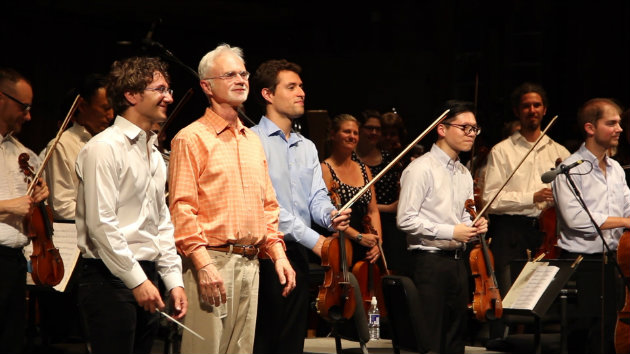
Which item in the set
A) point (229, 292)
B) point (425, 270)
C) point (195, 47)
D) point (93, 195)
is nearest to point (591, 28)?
point (195, 47)

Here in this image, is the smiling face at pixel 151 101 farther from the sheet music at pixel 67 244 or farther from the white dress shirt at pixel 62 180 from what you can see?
the white dress shirt at pixel 62 180

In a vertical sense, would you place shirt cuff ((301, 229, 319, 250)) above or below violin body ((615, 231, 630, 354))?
above

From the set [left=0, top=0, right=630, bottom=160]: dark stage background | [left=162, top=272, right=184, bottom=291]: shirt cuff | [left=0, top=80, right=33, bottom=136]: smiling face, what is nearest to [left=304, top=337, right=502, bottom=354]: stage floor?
[left=0, top=80, right=33, bottom=136]: smiling face

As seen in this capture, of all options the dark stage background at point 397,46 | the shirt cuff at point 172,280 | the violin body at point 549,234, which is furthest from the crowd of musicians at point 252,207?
the dark stage background at point 397,46

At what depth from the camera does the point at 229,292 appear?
134 inches

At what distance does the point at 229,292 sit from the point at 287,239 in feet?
2.18

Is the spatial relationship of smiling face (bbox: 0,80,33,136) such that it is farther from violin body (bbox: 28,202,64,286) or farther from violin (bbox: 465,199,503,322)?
violin (bbox: 465,199,503,322)

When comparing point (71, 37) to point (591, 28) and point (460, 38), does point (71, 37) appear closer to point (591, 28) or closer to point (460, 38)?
point (460, 38)

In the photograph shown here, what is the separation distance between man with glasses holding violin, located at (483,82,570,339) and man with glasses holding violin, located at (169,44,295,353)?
2755mm

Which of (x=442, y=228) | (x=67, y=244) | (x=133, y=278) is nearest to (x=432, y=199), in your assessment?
(x=442, y=228)

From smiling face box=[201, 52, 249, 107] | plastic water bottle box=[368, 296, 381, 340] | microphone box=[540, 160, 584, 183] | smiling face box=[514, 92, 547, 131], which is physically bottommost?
plastic water bottle box=[368, 296, 381, 340]

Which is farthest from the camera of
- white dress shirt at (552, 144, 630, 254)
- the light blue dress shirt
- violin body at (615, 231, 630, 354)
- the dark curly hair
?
white dress shirt at (552, 144, 630, 254)

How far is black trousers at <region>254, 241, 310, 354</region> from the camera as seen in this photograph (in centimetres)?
383

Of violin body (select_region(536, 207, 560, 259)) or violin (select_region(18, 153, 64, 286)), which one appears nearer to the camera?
violin (select_region(18, 153, 64, 286))
